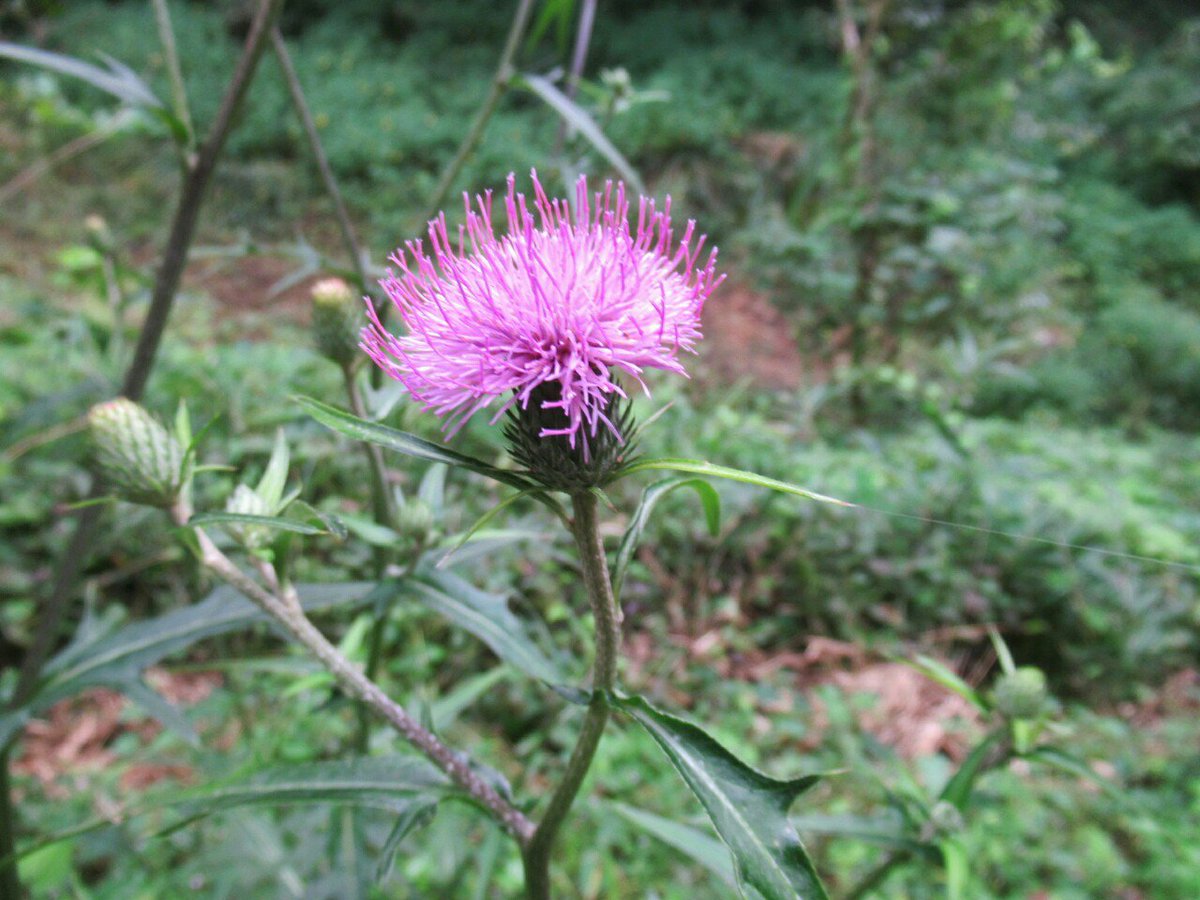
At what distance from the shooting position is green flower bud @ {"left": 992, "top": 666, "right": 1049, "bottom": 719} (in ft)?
3.67

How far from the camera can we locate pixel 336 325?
3.39 feet

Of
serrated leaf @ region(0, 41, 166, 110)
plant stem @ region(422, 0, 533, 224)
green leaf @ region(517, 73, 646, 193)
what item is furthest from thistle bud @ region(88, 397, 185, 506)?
green leaf @ region(517, 73, 646, 193)

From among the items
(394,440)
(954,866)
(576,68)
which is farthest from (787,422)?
(394,440)

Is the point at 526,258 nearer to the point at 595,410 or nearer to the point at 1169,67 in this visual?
the point at 595,410

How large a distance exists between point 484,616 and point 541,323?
1.38ft

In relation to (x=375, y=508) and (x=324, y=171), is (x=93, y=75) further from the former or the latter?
(x=375, y=508)

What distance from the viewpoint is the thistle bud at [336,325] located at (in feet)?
3.36

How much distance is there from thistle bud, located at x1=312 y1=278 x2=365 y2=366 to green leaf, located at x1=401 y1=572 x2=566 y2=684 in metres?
0.31

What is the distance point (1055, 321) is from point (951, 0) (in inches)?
143

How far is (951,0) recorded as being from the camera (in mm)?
7242

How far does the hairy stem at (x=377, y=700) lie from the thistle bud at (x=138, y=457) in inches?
2.6

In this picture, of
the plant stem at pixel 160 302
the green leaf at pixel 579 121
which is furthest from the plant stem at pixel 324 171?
the green leaf at pixel 579 121

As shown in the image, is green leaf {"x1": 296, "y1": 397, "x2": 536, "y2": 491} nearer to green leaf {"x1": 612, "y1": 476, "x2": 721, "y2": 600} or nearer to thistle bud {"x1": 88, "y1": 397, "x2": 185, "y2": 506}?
green leaf {"x1": 612, "y1": 476, "x2": 721, "y2": 600}

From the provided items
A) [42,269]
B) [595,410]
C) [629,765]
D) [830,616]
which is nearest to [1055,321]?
[830,616]
